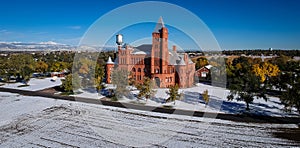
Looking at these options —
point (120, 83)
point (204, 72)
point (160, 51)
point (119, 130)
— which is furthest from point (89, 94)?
point (204, 72)

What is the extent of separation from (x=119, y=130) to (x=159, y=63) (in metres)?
21.8

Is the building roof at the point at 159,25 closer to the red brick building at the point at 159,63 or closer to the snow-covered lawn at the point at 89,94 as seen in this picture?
the red brick building at the point at 159,63

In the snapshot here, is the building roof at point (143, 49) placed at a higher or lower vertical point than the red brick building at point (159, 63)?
higher

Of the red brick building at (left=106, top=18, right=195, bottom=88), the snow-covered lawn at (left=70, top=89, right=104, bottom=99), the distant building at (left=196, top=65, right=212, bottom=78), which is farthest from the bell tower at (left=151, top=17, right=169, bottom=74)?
the distant building at (left=196, top=65, right=212, bottom=78)

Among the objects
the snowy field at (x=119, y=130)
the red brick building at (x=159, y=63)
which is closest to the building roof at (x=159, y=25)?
the red brick building at (x=159, y=63)

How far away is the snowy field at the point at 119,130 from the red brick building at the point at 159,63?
49.0 feet

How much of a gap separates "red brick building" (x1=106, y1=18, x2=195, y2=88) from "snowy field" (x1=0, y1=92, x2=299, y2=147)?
14.9 metres

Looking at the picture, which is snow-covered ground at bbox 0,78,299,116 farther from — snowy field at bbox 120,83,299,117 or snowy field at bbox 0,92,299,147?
snowy field at bbox 0,92,299,147

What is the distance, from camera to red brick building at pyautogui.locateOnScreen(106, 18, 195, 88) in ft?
130

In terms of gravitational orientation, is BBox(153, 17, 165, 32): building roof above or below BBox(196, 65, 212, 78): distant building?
above

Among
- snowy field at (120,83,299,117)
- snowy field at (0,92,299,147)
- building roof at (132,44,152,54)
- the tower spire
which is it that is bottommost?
snowy field at (0,92,299,147)

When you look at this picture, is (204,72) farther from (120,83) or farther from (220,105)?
(120,83)

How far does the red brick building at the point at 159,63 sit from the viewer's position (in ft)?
130

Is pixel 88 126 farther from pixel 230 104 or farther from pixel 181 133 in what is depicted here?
pixel 230 104
